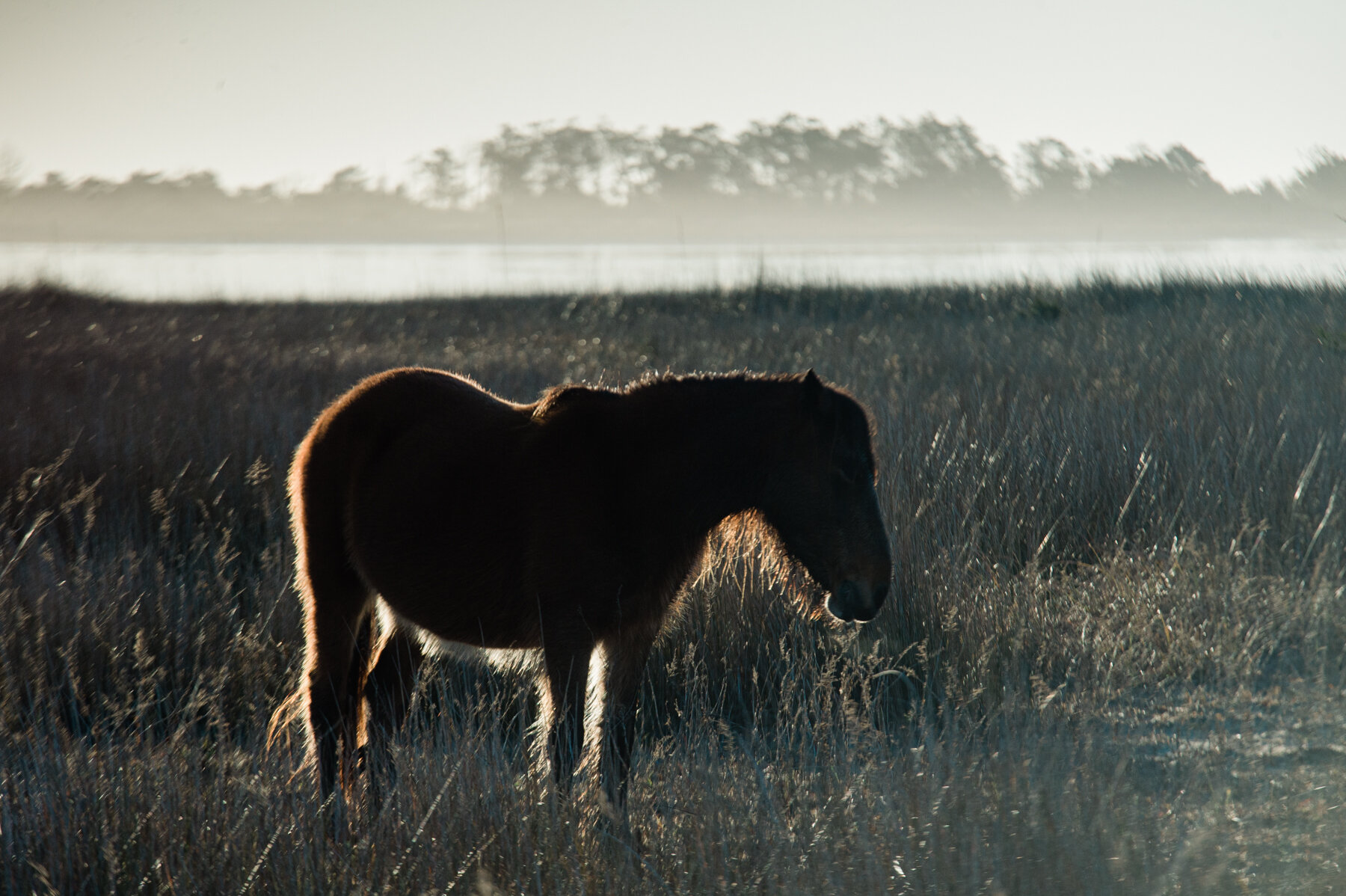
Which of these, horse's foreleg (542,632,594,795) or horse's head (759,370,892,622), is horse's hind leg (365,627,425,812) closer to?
horse's foreleg (542,632,594,795)

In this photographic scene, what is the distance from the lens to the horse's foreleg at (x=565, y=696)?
2887mm

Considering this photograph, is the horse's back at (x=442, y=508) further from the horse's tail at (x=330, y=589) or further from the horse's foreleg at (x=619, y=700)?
the horse's foreleg at (x=619, y=700)

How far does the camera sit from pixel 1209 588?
4.48 meters

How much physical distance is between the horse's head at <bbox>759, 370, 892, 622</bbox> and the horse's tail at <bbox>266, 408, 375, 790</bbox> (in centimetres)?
150

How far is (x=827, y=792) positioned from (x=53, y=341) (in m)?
12.2

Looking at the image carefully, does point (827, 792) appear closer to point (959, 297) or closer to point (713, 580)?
point (713, 580)

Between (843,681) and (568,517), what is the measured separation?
4.14 feet

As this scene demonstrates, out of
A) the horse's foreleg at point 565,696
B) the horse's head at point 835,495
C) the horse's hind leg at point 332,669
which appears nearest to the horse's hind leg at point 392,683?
the horse's hind leg at point 332,669

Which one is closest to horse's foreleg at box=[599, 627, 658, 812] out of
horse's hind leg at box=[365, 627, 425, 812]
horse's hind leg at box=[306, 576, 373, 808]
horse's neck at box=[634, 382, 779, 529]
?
horse's neck at box=[634, 382, 779, 529]

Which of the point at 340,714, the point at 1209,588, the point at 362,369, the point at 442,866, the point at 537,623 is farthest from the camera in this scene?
the point at 362,369

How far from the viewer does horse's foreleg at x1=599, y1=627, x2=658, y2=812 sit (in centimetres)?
296

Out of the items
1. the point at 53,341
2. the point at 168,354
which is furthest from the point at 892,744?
the point at 53,341

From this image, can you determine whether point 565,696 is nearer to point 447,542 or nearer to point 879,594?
point 447,542

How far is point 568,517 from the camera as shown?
9.53ft
